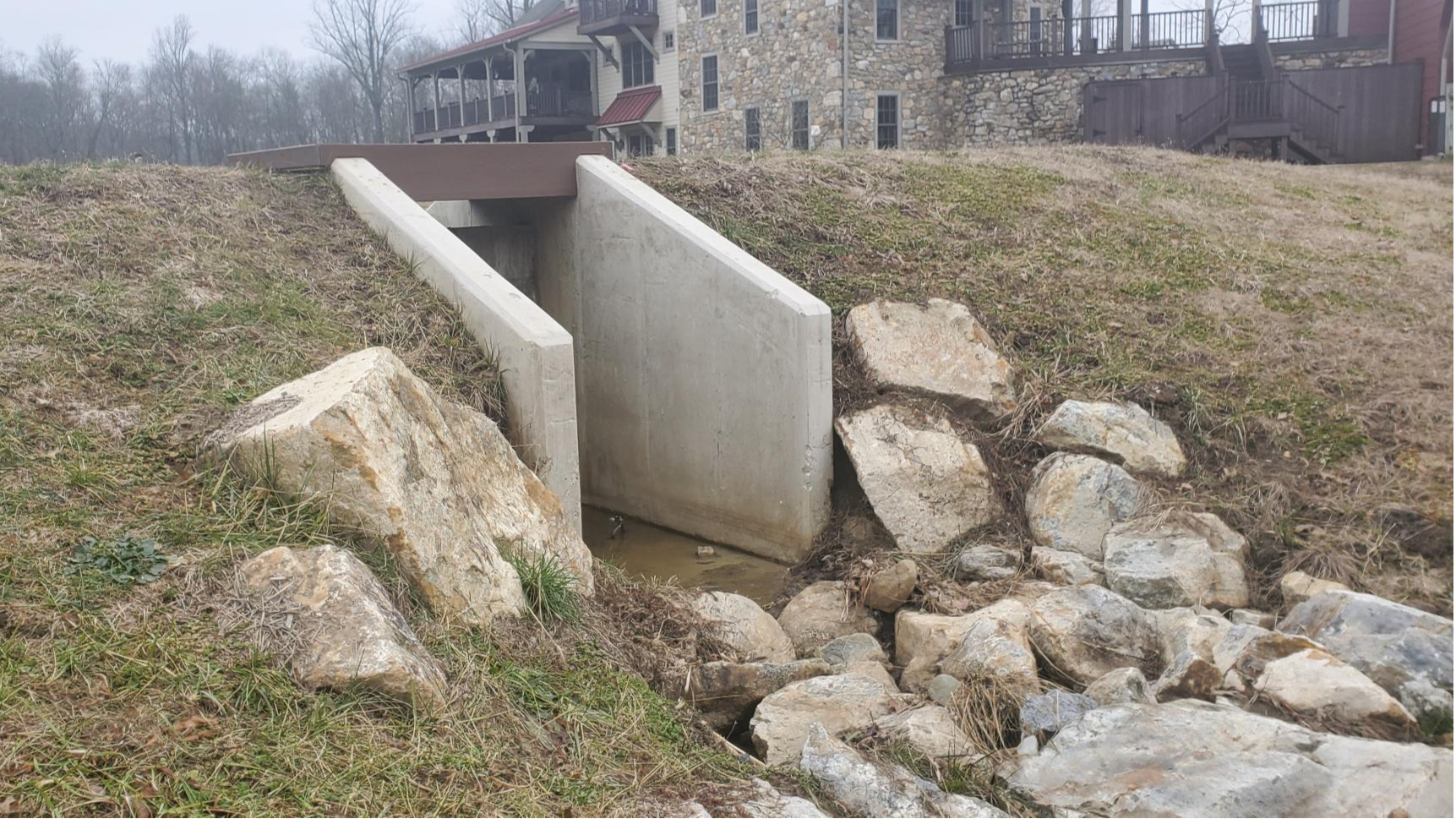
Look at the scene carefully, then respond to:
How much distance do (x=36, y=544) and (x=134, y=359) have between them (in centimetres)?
253

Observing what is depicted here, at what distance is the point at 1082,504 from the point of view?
8055 millimetres

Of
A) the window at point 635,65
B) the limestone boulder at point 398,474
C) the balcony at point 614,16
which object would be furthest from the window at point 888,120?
the limestone boulder at point 398,474

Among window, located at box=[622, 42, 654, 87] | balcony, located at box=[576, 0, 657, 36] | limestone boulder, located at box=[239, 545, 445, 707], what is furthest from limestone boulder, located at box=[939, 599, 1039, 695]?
window, located at box=[622, 42, 654, 87]

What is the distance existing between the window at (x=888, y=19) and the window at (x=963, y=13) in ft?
5.84

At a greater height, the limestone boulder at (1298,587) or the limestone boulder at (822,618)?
the limestone boulder at (1298,587)

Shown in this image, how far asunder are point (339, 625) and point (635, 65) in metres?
27.2

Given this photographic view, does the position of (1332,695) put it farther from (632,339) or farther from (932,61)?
(932,61)

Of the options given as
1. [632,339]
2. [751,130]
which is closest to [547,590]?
A: [632,339]

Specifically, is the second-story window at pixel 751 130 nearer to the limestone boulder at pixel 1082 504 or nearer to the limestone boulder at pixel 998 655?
the limestone boulder at pixel 1082 504

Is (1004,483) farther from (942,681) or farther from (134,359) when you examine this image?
(134,359)

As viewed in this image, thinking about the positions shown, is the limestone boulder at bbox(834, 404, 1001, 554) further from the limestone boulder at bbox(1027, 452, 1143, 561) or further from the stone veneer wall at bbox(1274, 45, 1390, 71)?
the stone veneer wall at bbox(1274, 45, 1390, 71)

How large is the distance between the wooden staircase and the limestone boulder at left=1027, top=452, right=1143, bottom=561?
46.5 feet

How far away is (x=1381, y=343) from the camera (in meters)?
4.15

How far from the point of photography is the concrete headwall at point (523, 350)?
7906 millimetres
